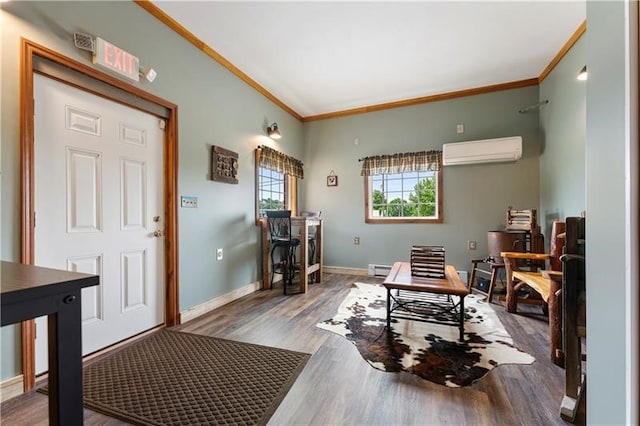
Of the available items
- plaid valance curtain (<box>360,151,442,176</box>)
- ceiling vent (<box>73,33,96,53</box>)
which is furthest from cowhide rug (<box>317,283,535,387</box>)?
ceiling vent (<box>73,33,96,53</box>)

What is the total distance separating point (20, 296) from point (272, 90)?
376cm

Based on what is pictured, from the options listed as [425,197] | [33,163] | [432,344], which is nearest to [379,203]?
[425,197]

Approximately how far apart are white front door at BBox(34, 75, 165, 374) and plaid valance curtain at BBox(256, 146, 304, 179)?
55.7 inches

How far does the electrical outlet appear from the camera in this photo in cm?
253

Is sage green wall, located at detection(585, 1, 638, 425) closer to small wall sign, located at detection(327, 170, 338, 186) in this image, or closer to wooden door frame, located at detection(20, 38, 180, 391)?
wooden door frame, located at detection(20, 38, 180, 391)

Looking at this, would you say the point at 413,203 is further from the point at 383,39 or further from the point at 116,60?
the point at 116,60

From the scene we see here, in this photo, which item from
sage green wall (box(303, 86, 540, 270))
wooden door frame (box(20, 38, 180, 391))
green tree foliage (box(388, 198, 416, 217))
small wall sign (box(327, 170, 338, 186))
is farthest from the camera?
small wall sign (box(327, 170, 338, 186))

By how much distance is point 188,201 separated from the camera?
259cm

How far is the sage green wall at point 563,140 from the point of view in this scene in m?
2.62

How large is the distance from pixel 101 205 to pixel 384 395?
2.29 metres

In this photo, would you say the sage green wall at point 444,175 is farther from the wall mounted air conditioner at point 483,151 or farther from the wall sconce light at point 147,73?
the wall sconce light at point 147,73

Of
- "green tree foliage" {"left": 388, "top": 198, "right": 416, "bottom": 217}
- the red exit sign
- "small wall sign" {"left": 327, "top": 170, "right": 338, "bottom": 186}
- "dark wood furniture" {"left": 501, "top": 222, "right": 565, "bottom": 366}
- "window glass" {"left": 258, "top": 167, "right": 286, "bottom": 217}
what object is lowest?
"dark wood furniture" {"left": 501, "top": 222, "right": 565, "bottom": 366}

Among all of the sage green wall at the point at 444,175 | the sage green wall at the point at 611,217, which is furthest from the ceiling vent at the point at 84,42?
the sage green wall at the point at 444,175

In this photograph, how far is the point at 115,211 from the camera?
2062mm
